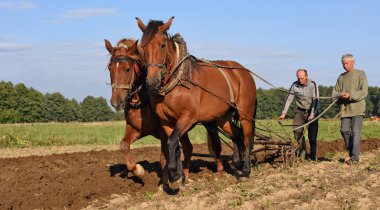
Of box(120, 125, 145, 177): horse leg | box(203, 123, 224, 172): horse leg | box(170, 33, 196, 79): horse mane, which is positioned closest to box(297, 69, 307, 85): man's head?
box(203, 123, 224, 172): horse leg

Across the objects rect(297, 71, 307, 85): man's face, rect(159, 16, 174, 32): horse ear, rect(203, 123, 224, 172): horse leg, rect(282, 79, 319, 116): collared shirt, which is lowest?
rect(203, 123, 224, 172): horse leg

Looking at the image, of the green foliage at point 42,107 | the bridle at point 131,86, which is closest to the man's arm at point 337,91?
the bridle at point 131,86

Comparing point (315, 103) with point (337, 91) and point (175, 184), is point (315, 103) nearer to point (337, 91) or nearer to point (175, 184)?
point (337, 91)

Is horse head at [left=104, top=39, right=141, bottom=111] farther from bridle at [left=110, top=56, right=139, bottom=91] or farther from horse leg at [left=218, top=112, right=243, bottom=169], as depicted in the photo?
horse leg at [left=218, top=112, right=243, bottom=169]

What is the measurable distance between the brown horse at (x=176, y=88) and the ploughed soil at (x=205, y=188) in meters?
0.75

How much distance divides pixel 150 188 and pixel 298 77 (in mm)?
4117

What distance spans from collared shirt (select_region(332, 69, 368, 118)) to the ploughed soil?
103 centimetres

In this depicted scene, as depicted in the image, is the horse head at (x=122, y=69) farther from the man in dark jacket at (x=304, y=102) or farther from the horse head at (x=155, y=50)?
the man in dark jacket at (x=304, y=102)

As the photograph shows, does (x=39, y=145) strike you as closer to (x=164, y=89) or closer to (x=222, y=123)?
(x=222, y=123)

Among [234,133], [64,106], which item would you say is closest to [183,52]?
[234,133]

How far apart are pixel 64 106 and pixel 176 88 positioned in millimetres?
77639

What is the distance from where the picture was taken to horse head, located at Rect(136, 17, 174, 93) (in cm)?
628

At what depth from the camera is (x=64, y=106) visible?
81.3 meters

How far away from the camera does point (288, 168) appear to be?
8742mm
